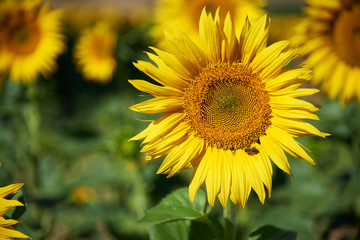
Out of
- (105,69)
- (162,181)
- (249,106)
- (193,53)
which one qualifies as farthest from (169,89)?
(105,69)

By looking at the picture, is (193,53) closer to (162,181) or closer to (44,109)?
(162,181)

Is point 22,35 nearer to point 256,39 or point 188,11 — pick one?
point 188,11

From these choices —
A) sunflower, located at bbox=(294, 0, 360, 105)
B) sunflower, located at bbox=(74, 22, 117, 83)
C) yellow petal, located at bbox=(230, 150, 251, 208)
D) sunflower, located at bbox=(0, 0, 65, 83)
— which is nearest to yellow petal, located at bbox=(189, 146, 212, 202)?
yellow petal, located at bbox=(230, 150, 251, 208)

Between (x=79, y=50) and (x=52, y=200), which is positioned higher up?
(x=79, y=50)

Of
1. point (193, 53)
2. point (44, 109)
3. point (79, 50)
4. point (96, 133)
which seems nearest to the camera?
point (193, 53)

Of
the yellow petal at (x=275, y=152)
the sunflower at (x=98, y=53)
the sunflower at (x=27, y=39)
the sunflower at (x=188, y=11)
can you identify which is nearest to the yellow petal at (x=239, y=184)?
the yellow petal at (x=275, y=152)

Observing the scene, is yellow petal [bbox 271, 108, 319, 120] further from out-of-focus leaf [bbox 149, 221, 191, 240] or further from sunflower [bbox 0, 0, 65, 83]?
sunflower [bbox 0, 0, 65, 83]

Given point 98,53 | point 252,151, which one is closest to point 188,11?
point 98,53
